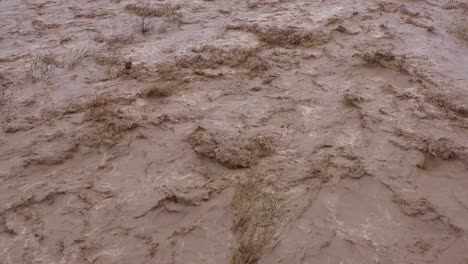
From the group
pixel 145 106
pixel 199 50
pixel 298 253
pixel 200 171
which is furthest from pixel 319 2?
pixel 298 253

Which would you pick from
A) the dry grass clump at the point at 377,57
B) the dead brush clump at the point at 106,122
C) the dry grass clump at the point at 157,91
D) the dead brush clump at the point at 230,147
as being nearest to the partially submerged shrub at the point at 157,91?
the dry grass clump at the point at 157,91

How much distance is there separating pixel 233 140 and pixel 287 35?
1927 mm

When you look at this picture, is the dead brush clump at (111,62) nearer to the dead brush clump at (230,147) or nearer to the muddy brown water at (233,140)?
the muddy brown water at (233,140)

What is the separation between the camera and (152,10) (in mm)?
5051

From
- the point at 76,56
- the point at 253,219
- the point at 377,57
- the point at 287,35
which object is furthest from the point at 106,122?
the point at 377,57

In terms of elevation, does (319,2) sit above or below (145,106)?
above

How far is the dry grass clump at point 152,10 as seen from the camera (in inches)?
196

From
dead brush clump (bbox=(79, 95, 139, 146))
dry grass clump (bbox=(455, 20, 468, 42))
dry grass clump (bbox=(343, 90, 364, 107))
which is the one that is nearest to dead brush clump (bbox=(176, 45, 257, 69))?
dead brush clump (bbox=(79, 95, 139, 146))

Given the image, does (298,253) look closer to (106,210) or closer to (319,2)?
(106,210)

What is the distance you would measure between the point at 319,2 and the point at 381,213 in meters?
3.60

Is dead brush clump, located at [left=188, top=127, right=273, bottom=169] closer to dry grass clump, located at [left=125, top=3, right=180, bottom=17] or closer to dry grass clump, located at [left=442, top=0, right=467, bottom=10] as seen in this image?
dry grass clump, located at [left=125, top=3, right=180, bottom=17]

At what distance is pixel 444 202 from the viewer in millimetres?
2475

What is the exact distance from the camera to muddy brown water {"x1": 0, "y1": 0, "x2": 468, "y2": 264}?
2221 millimetres

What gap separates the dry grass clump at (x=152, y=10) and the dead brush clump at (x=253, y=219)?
3.09 meters
